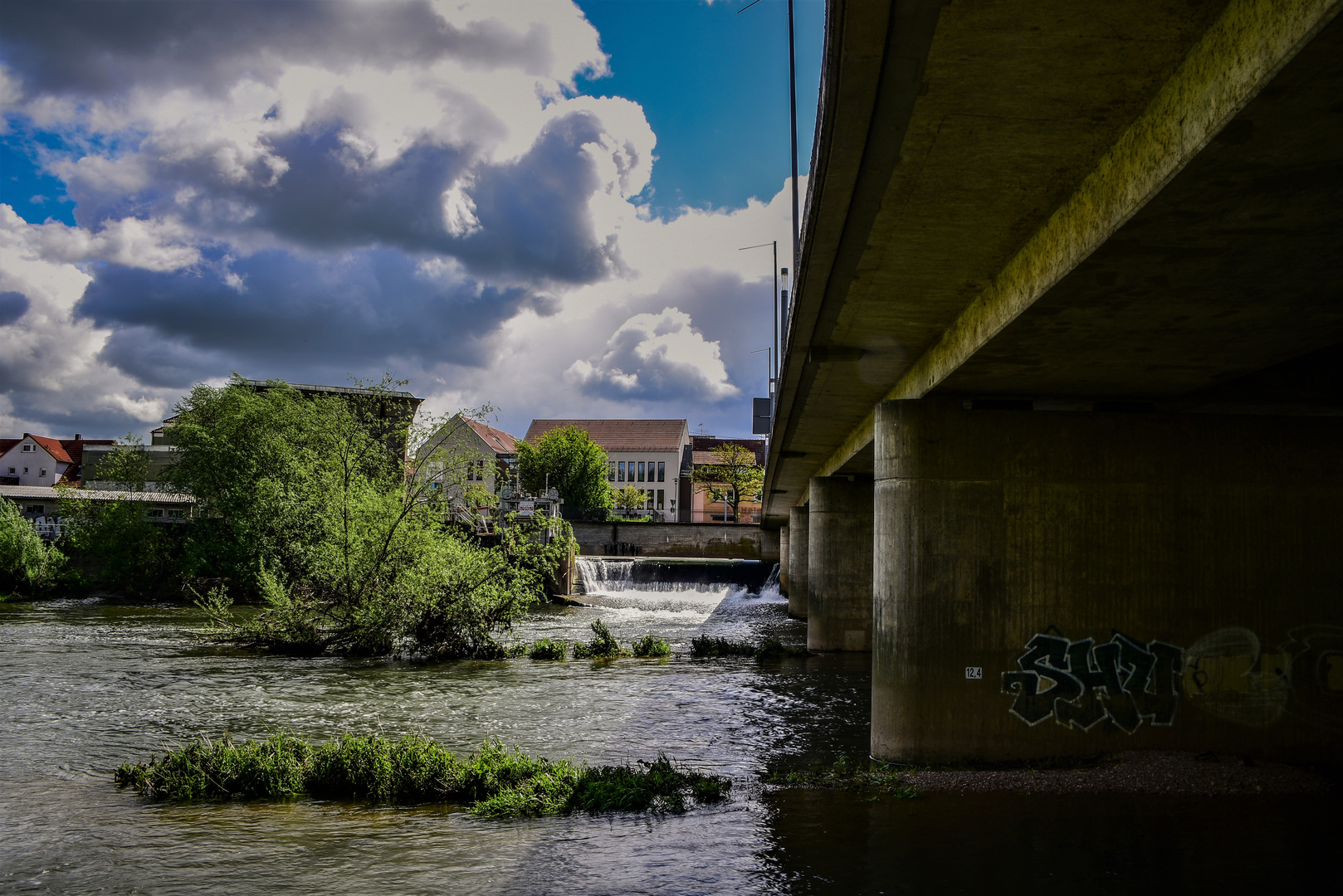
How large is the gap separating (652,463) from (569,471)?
19924 mm

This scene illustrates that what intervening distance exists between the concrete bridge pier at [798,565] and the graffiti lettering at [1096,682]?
2832 centimetres

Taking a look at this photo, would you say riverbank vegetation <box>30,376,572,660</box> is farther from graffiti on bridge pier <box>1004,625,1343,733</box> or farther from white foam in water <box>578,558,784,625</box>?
graffiti on bridge pier <box>1004,625,1343,733</box>

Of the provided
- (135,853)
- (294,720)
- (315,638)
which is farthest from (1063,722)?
(315,638)

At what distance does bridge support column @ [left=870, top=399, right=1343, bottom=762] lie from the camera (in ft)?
37.9

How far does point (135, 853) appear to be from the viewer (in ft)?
27.9

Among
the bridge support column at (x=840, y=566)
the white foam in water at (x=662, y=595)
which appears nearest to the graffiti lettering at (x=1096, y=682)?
the bridge support column at (x=840, y=566)

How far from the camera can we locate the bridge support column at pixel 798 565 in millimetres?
40781

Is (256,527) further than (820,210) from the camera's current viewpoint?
Yes

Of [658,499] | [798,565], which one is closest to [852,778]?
[798,565]

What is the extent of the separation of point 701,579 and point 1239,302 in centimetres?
5016

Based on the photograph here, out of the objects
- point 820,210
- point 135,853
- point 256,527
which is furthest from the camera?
point 256,527

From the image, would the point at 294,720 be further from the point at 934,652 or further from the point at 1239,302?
the point at 1239,302

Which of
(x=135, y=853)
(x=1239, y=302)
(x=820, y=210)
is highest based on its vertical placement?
(x=820, y=210)

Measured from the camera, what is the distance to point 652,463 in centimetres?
11000
